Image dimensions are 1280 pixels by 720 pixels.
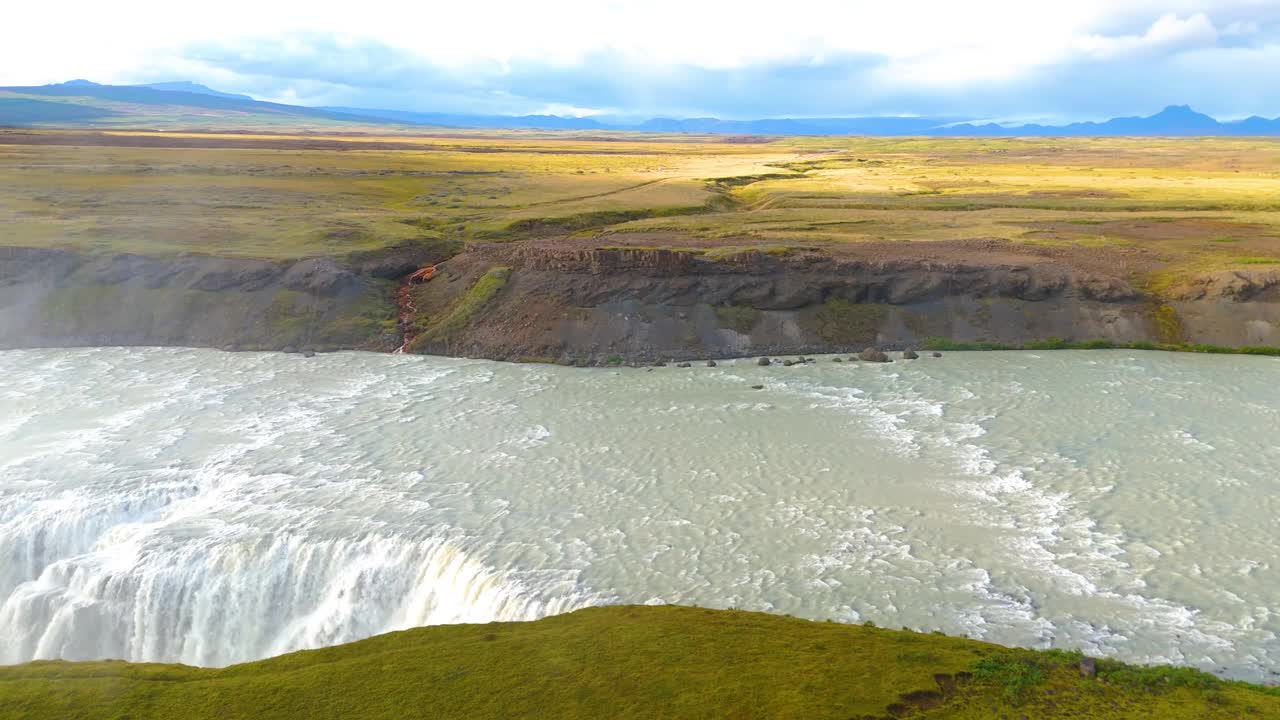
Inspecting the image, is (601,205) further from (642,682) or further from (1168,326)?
(642,682)

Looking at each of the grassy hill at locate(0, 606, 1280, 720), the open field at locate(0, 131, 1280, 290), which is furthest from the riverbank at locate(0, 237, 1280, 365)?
the grassy hill at locate(0, 606, 1280, 720)

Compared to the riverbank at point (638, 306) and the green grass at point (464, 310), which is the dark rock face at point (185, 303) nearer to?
A: the riverbank at point (638, 306)

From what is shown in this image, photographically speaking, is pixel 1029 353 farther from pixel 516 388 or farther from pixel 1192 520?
pixel 516 388

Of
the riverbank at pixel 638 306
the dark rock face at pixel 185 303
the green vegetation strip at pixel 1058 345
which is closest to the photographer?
the green vegetation strip at pixel 1058 345

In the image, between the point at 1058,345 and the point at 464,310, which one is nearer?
the point at 1058,345

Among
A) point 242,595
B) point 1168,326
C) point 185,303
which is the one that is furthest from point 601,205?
point 242,595

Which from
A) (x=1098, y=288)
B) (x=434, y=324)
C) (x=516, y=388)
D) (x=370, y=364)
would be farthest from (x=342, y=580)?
(x=1098, y=288)

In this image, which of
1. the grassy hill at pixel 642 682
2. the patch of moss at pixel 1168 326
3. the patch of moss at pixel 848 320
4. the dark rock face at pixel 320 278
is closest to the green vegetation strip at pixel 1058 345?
the patch of moss at pixel 1168 326

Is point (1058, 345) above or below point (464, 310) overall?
below
